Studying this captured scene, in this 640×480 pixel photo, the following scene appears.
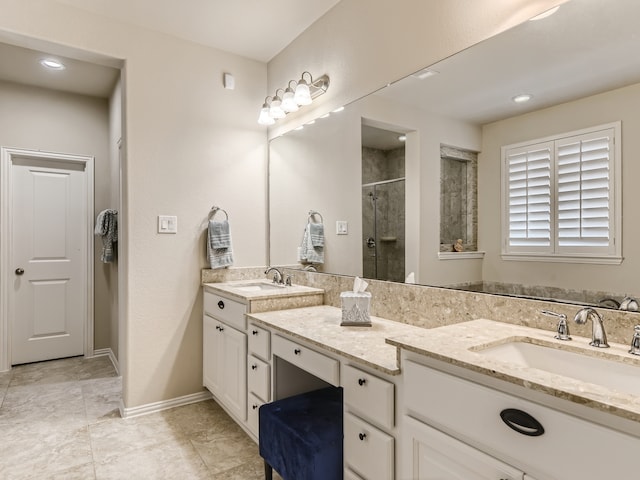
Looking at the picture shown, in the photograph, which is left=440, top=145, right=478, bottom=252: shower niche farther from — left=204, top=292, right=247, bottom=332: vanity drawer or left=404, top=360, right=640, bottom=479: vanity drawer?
left=204, top=292, right=247, bottom=332: vanity drawer

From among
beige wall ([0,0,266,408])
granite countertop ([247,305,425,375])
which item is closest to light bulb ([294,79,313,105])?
beige wall ([0,0,266,408])

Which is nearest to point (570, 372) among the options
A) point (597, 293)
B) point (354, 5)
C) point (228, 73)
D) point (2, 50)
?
point (597, 293)

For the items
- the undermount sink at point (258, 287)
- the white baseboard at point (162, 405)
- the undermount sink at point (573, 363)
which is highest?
the undermount sink at point (258, 287)

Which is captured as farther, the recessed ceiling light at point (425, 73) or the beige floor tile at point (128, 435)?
the beige floor tile at point (128, 435)

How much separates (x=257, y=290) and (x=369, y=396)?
1381mm

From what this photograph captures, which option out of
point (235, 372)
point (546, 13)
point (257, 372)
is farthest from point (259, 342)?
point (546, 13)

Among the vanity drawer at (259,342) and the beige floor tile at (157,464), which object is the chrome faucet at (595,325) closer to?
the vanity drawer at (259,342)

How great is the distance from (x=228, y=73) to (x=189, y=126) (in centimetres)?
53

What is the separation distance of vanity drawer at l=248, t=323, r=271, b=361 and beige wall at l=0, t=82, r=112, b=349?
2.53 meters

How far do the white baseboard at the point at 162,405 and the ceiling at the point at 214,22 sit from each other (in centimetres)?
240

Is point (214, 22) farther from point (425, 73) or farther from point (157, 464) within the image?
point (157, 464)

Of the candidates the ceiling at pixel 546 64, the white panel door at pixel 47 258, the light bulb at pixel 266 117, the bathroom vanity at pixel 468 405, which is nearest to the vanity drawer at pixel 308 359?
the bathroom vanity at pixel 468 405

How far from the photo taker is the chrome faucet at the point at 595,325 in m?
1.14

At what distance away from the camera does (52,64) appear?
3.04 meters
